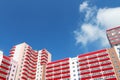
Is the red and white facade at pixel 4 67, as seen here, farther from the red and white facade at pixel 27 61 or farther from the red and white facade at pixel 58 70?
the red and white facade at pixel 58 70

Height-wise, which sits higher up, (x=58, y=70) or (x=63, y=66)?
(x=63, y=66)

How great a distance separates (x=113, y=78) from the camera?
84875 mm

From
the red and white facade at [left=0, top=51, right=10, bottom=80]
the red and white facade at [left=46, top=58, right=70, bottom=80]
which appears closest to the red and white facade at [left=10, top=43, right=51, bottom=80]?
the red and white facade at [left=46, top=58, right=70, bottom=80]

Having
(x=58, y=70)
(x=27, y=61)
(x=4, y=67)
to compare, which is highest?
(x=27, y=61)

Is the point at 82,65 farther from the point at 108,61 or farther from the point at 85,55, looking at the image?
the point at 108,61

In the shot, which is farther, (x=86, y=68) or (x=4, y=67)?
(x=86, y=68)

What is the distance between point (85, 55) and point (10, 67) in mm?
47220

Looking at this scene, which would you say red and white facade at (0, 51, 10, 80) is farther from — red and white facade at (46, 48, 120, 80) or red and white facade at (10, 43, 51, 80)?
red and white facade at (46, 48, 120, 80)

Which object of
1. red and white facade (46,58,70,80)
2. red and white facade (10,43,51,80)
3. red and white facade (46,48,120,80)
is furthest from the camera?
red and white facade (10,43,51,80)

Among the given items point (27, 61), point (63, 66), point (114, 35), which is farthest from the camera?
point (114, 35)

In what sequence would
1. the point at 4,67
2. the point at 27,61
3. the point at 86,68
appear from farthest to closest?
1. the point at 27,61
2. the point at 86,68
3. the point at 4,67

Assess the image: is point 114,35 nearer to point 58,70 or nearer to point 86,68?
point 86,68

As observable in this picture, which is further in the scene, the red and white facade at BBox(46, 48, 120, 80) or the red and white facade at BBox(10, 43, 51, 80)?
the red and white facade at BBox(10, 43, 51, 80)

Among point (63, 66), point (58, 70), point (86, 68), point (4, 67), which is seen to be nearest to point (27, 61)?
point (4, 67)
